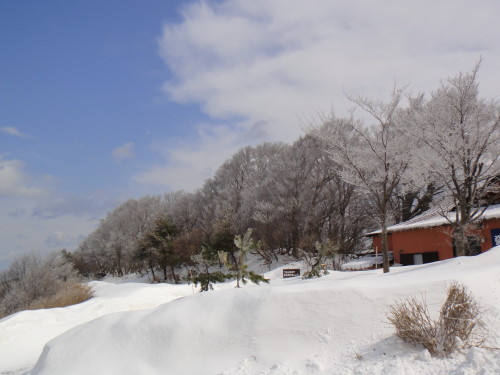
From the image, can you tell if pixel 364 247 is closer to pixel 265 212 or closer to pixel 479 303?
pixel 265 212

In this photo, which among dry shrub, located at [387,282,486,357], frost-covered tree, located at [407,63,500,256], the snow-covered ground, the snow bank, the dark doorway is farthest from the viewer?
the dark doorway

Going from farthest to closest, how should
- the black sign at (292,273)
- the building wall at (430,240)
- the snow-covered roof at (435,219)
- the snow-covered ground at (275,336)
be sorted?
the black sign at (292,273) < the building wall at (430,240) < the snow-covered roof at (435,219) < the snow-covered ground at (275,336)

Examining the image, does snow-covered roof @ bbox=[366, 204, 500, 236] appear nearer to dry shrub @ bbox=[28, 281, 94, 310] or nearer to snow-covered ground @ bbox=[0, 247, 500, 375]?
snow-covered ground @ bbox=[0, 247, 500, 375]

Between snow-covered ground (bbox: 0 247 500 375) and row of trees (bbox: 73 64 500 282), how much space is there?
6.53 m

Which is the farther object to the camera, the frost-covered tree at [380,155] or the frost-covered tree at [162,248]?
the frost-covered tree at [162,248]

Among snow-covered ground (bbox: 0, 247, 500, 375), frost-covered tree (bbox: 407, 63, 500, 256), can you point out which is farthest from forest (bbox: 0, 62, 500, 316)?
snow-covered ground (bbox: 0, 247, 500, 375)

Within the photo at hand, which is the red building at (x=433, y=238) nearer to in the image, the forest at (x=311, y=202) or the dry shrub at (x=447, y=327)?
the forest at (x=311, y=202)

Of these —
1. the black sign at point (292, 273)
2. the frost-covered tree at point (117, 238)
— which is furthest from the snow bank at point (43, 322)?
the frost-covered tree at point (117, 238)

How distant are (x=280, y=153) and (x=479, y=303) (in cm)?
3541

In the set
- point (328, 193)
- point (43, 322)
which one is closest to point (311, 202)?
point (328, 193)

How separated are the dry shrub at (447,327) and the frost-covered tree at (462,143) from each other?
11497 millimetres

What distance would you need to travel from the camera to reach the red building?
1966cm

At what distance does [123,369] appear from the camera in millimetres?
6695

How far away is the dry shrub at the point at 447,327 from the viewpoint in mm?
5508
